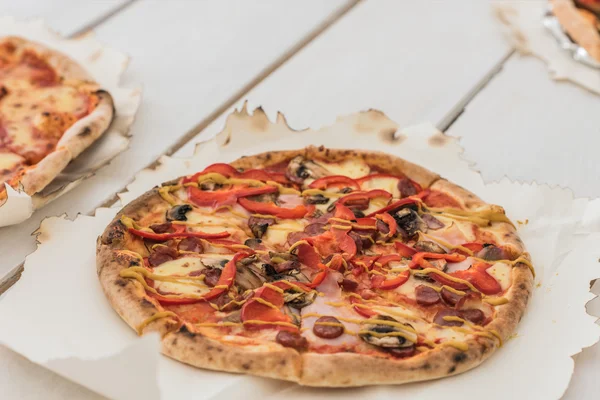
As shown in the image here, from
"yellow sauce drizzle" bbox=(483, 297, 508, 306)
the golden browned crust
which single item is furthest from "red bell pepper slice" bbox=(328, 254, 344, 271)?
the golden browned crust

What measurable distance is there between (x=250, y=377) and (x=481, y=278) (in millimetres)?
751

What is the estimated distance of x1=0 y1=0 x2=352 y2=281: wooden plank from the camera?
128 inches

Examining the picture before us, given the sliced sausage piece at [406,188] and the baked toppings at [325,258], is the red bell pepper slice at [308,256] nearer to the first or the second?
the baked toppings at [325,258]

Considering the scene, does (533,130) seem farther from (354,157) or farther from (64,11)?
(64,11)

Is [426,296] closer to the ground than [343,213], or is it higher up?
higher up

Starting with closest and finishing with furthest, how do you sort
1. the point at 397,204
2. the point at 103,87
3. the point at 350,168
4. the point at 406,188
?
the point at 397,204, the point at 406,188, the point at 350,168, the point at 103,87

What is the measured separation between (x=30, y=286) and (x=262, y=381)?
77cm

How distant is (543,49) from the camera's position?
4070mm

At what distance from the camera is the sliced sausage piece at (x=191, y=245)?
2482 mm

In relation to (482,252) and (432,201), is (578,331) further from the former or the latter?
(432,201)

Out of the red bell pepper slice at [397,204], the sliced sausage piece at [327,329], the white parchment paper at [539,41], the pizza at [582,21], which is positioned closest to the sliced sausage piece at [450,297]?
the sliced sausage piece at [327,329]

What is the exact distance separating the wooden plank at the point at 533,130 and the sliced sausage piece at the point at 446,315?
108 cm

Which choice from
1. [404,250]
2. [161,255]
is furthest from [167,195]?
[404,250]

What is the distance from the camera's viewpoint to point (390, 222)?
2.61m
